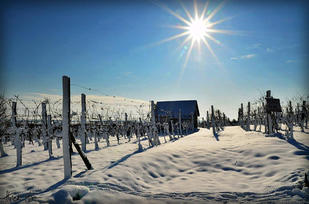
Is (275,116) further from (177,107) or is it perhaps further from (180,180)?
(177,107)

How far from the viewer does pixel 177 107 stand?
35312 millimetres

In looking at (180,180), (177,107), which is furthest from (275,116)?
(177,107)

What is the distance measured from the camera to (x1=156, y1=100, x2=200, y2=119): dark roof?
34.1 m

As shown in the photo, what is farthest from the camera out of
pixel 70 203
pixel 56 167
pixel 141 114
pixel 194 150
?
pixel 141 114

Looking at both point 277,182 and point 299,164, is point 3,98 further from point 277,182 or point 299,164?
point 299,164

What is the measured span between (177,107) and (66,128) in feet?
102

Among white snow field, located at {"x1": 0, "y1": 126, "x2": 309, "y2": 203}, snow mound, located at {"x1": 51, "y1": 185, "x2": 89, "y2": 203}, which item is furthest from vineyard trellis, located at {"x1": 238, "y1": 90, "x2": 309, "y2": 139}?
snow mound, located at {"x1": 51, "y1": 185, "x2": 89, "y2": 203}

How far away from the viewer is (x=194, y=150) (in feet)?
28.5

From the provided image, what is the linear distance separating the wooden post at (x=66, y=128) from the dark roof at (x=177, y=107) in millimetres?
28772

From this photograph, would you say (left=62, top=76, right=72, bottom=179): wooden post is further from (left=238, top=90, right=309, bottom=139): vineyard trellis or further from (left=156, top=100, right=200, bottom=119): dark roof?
(left=156, top=100, right=200, bottom=119): dark roof

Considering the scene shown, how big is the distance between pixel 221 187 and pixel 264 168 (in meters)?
2.07

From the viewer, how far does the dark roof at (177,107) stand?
34.1 meters

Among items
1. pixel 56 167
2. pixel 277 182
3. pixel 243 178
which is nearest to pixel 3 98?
pixel 56 167

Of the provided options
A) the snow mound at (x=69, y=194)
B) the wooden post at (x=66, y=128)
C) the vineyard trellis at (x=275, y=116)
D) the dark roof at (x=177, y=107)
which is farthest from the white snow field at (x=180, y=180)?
the dark roof at (x=177, y=107)
